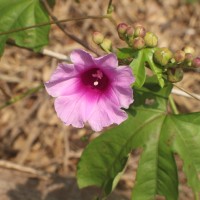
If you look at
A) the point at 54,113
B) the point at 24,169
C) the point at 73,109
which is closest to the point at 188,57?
the point at 73,109

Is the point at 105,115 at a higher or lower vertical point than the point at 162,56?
lower

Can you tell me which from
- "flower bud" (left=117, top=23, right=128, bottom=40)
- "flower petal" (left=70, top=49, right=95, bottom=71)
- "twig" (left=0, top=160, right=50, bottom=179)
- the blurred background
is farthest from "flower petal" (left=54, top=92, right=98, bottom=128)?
"twig" (left=0, top=160, right=50, bottom=179)

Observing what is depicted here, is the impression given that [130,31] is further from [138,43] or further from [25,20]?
[25,20]

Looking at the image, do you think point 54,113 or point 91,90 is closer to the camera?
point 91,90

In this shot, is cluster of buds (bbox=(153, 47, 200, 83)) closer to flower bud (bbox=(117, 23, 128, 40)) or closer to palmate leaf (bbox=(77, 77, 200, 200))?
flower bud (bbox=(117, 23, 128, 40))

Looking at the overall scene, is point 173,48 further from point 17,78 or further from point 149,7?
point 17,78

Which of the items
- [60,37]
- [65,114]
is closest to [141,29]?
[65,114]
